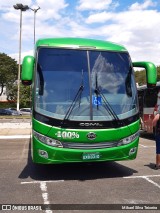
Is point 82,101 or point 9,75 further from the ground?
point 9,75

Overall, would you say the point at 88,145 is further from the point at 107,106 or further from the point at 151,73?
the point at 151,73

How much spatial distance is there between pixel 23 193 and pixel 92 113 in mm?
2133

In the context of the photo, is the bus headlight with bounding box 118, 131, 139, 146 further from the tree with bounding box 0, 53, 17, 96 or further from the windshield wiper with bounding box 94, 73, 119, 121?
the tree with bounding box 0, 53, 17, 96

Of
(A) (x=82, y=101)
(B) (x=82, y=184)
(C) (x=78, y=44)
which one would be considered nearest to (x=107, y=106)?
(A) (x=82, y=101)

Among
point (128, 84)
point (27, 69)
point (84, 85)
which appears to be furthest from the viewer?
point (128, 84)

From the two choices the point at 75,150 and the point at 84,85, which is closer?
the point at 75,150

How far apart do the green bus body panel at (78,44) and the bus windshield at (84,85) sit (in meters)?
0.12

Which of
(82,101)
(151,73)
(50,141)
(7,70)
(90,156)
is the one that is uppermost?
(7,70)

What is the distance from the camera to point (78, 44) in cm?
773

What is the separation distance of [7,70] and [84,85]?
63327 millimetres

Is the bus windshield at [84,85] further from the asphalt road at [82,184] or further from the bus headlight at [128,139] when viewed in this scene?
the asphalt road at [82,184]

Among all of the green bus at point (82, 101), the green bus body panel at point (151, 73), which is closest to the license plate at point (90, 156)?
the green bus at point (82, 101)

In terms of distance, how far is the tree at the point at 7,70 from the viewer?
6800 centimetres

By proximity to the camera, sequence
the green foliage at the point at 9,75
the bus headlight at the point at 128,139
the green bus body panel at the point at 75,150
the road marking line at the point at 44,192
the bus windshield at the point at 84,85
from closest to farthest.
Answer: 1. the road marking line at the point at 44,192
2. the green bus body panel at the point at 75,150
3. the bus windshield at the point at 84,85
4. the bus headlight at the point at 128,139
5. the green foliage at the point at 9,75
